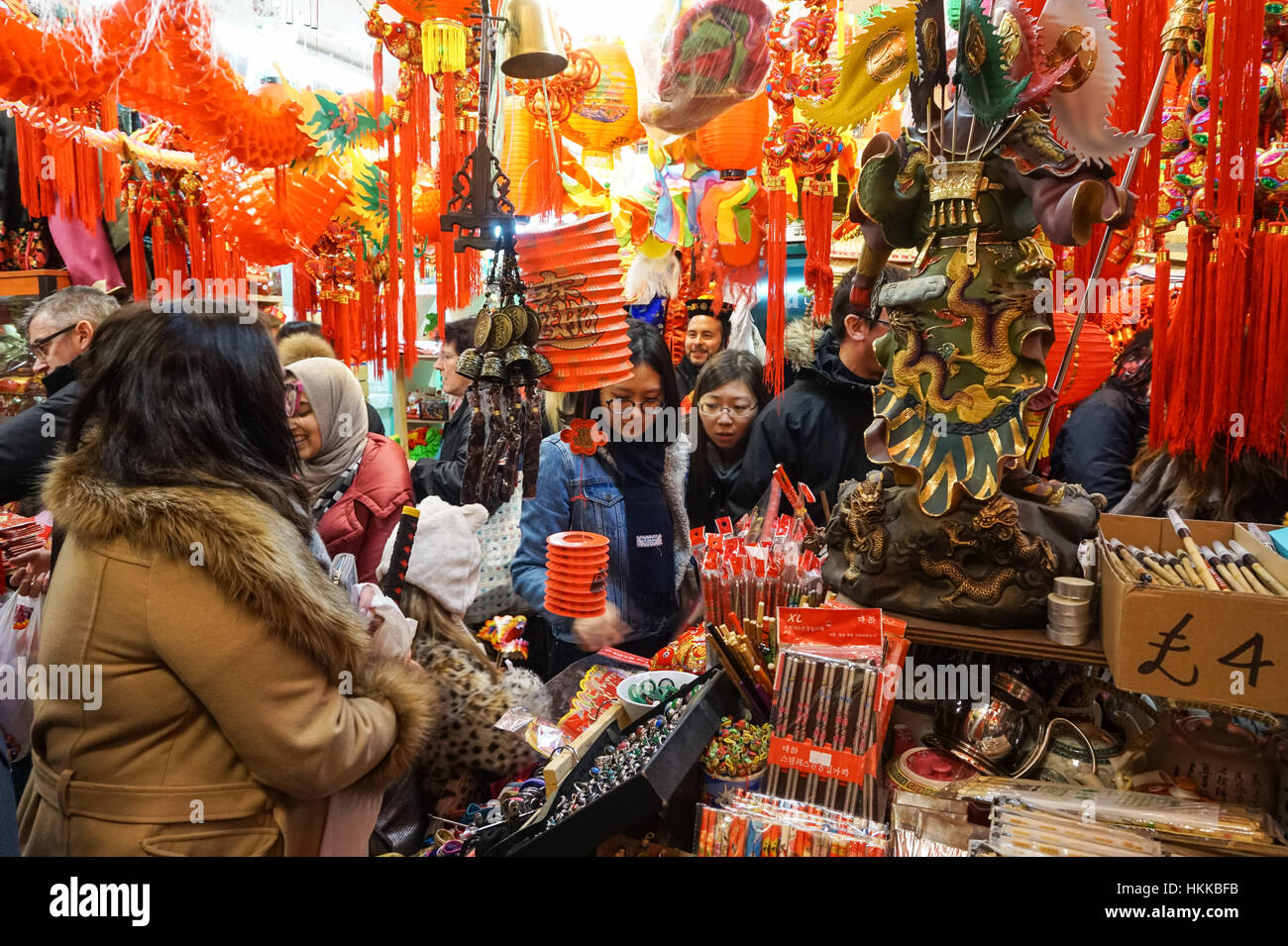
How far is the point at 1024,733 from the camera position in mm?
1441

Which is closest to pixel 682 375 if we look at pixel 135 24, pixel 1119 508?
pixel 1119 508

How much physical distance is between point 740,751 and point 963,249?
1.01m

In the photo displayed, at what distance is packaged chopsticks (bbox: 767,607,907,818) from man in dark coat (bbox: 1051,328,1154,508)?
5.15 feet

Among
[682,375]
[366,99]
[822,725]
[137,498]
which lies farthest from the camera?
[682,375]

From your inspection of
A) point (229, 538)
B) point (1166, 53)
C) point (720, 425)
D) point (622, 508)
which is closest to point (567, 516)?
point (622, 508)

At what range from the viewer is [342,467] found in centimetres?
228

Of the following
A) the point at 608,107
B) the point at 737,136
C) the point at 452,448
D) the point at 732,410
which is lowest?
the point at 452,448

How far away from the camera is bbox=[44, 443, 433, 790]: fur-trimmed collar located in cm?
116

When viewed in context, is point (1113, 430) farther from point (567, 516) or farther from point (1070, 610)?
point (567, 516)

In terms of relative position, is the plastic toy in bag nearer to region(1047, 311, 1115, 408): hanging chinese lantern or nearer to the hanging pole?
the hanging pole

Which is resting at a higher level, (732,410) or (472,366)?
(472,366)

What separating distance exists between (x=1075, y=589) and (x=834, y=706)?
1.56 ft

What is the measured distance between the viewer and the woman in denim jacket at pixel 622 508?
89.7 inches

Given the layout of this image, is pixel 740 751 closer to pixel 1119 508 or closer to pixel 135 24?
pixel 1119 508
